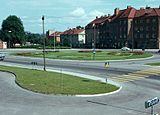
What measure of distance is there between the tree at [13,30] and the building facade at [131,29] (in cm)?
3249

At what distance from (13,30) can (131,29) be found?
4992 centimetres

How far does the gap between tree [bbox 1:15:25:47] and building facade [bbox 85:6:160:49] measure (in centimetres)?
3249

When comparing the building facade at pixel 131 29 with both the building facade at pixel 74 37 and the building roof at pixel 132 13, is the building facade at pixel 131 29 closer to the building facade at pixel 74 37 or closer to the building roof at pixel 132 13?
the building roof at pixel 132 13

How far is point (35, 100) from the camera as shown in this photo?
925 inches

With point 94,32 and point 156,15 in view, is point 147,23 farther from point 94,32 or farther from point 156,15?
point 94,32

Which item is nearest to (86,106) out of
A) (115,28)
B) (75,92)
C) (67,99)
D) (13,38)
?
(67,99)

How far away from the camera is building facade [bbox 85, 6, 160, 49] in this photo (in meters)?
120

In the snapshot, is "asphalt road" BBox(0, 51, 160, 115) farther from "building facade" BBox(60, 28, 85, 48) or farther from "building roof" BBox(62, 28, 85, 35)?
"building roof" BBox(62, 28, 85, 35)

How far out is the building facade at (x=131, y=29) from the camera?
119812 mm

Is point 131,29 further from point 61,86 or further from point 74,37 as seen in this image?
point 61,86

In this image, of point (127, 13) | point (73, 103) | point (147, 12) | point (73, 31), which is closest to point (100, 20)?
point (127, 13)

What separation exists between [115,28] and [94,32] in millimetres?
20174

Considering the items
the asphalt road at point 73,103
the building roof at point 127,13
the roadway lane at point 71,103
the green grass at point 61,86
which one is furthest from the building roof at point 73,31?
the roadway lane at point 71,103

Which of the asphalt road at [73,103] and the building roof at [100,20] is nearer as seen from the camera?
the asphalt road at [73,103]
